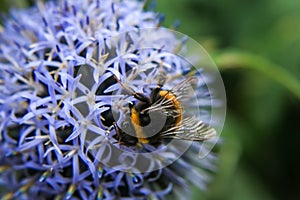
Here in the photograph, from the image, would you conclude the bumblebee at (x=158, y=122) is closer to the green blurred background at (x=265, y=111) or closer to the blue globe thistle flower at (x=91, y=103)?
the blue globe thistle flower at (x=91, y=103)

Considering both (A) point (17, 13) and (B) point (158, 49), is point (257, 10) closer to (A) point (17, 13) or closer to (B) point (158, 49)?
(B) point (158, 49)

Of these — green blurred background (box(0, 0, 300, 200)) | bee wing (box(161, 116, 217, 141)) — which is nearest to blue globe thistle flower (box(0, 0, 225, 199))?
bee wing (box(161, 116, 217, 141))

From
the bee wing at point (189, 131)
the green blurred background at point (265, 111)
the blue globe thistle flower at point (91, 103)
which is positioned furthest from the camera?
the green blurred background at point (265, 111)

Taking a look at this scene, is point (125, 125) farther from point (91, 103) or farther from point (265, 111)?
point (265, 111)

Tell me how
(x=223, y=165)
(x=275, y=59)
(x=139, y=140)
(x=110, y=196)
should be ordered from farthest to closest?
(x=275, y=59) → (x=223, y=165) → (x=110, y=196) → (x=139, y=140)

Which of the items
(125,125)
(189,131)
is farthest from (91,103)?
(189,131)

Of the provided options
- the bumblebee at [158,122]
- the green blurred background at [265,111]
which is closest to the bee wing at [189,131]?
the bumblebee at [158,122]

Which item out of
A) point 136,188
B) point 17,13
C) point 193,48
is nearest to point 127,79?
point 136,188
